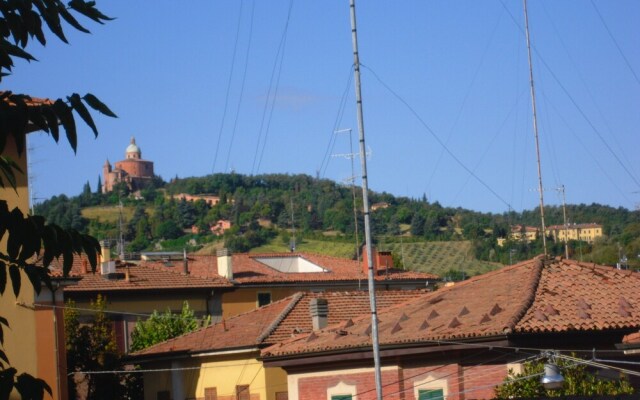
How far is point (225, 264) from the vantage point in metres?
56.8

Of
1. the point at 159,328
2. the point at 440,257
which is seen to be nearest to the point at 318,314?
the point at 159,328

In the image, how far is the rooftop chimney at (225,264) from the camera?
185ft

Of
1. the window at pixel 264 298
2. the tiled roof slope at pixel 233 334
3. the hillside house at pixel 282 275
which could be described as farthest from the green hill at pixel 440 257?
the tiled roof slope at pixel 233 334

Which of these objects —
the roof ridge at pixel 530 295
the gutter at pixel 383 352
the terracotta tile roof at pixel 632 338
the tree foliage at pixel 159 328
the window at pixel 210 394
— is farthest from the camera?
the tree foliage at pixel 159 328

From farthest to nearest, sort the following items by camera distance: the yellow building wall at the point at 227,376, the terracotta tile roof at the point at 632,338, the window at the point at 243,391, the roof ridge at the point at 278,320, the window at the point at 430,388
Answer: the roof ridge at the point at 278,320 → the window at the point at 243,391 → the yellow building wall at the point at 227,376 → the terracotta tile roof at the point at 632,338 → the window at the point at 430,388

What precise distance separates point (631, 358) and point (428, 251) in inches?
3453

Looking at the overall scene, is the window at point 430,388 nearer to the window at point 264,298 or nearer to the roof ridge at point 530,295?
the roof ridge at point 530,295

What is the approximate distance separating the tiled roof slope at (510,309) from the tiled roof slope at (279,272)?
91.8ft

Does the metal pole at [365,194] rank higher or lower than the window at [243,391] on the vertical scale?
higher

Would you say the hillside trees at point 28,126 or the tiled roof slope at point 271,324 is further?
the tiled roof slope at point 271,324

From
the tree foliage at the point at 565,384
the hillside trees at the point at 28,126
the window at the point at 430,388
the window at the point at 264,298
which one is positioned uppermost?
the hillside trees at the point at 28,126

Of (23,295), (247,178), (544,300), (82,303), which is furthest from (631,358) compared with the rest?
(247,178)

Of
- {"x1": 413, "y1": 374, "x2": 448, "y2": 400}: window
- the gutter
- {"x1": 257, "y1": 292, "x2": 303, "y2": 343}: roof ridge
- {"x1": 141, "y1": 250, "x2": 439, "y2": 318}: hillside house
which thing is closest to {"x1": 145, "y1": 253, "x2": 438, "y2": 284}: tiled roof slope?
{"x1": 141, "y1": 250, "x2": 439, "y2": 318}: hillside house

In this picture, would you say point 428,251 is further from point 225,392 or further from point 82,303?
point 225,392
